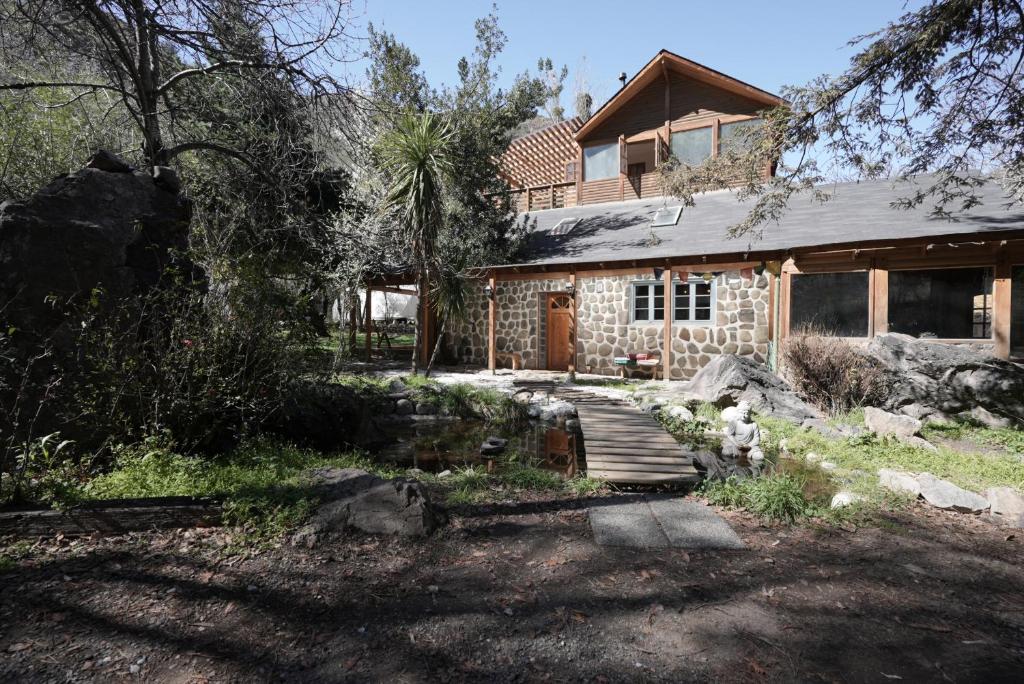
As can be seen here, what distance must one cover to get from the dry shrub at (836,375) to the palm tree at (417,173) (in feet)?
22.6

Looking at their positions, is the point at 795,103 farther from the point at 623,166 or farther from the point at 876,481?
the point at 623,166

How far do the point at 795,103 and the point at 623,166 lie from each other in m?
10.9

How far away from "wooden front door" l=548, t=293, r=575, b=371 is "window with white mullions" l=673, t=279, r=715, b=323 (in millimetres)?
A: 2787

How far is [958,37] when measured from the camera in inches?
209

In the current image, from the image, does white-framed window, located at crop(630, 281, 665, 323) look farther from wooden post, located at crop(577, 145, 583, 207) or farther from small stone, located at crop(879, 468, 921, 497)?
small stone, located at crop(879, 468, 921, 497)

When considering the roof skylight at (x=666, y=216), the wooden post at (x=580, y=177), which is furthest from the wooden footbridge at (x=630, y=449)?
the wooden post at (x=580, y=177)

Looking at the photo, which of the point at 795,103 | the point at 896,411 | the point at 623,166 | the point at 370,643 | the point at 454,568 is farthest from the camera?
the point at 623,166

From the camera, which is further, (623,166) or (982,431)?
(623,166)

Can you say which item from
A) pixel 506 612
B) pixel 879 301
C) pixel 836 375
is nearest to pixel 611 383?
pixel 836 375

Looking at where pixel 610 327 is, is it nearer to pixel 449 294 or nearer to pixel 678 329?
pixel 678 329

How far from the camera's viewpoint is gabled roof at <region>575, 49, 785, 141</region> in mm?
14383

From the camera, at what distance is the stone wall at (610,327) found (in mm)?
11086

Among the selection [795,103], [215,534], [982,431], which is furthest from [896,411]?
[215,534]

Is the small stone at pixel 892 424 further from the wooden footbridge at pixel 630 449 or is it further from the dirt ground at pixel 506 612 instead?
the dirt ground at pixel 506 612
